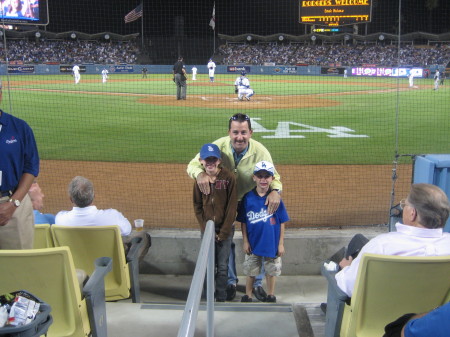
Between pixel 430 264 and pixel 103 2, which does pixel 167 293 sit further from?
pixel 103 2

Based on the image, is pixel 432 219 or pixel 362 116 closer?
pixel 432 219

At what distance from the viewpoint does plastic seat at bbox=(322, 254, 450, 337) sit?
241cm

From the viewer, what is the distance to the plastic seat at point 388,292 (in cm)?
241

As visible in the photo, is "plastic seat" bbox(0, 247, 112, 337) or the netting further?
the netting

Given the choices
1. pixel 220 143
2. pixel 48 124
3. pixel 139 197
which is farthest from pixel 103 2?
pixel 220 143

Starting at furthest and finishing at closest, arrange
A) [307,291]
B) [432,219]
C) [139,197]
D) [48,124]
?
1. [48,124]
2. [139,197]
3. [307,291]
4. [432,219]

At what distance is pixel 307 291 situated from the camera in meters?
4.68

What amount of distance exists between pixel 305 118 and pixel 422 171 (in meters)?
12.2

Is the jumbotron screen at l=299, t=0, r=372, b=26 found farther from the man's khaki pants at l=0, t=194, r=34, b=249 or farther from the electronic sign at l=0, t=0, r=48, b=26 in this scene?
the man's khaki pants at l=0, t=194, r=34, b=249

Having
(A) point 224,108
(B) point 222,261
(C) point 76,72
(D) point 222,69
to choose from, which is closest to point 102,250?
(B) point 222,261

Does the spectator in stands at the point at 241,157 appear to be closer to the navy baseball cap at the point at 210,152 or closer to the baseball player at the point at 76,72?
the navy baseball cap at the point at 210,152

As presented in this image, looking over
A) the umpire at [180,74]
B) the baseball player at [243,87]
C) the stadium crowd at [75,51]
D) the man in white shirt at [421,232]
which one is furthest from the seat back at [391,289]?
the stadium crowd at [75,51]

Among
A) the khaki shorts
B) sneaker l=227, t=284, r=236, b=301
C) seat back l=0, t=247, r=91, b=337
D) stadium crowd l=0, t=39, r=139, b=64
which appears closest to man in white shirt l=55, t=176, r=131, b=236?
seat back l=0, t=247, r=91, b=337

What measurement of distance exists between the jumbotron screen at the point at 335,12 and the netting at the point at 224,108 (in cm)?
438
